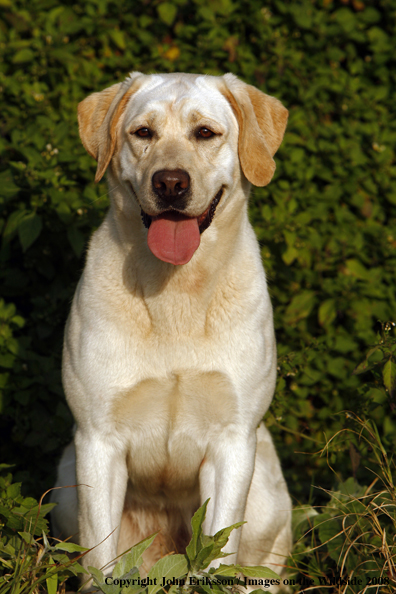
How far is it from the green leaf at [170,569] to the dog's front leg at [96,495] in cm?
38

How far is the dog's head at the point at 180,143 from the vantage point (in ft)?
8.45

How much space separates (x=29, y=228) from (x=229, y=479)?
1753mm

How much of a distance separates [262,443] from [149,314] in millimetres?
943

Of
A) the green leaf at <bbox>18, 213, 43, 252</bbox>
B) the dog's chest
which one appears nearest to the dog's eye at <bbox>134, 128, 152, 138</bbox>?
the dog's chest

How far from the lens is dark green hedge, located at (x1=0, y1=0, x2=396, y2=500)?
151 inches

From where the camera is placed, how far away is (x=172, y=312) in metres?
2.70

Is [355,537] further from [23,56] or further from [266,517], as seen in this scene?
[23,56]

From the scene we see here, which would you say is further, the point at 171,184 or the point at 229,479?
the point at 229,479

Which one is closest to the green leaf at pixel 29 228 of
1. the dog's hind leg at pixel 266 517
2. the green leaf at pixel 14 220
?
the green leaf at pixel 14 220

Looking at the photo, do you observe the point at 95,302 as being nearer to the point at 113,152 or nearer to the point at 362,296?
the point at 113,152

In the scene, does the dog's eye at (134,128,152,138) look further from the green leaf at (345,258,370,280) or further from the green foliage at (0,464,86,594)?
the green leaf at (345,258,370,280)

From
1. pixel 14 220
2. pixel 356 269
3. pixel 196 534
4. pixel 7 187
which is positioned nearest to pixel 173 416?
pixel 196 534

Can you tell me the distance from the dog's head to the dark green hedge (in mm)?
937

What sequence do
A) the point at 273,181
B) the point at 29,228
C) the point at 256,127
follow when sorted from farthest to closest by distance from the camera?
the point at 273,181 → the point at 29,228 → the point at 256,127
